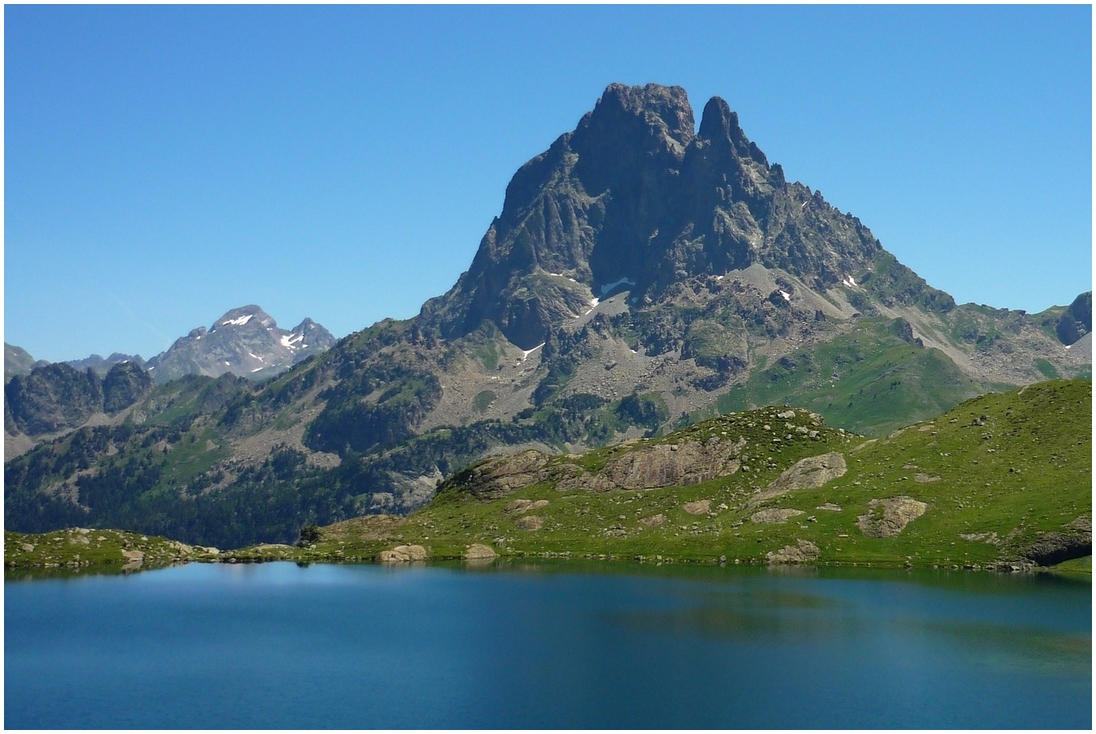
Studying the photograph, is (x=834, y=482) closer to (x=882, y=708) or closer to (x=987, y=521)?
(x=987, y=521)

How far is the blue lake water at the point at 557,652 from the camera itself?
75.9m

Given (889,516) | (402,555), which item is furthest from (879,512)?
(402,555)

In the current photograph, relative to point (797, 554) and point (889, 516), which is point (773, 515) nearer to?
point (797, 554)

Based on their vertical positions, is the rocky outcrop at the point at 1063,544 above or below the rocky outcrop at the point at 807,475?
below

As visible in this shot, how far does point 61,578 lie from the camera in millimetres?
149750

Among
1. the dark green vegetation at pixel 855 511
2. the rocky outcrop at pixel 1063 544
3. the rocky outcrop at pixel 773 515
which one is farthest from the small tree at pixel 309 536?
the rocky outcrop at pixel 1063 544

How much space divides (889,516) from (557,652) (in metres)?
84.0

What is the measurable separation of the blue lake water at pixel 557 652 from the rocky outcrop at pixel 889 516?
676 inches

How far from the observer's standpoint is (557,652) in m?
98.1

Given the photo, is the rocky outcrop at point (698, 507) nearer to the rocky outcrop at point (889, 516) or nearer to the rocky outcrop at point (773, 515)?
the rocky outcrop at point (773, 515)

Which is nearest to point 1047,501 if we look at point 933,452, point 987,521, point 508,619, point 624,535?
point 987,521

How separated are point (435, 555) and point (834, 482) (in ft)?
215

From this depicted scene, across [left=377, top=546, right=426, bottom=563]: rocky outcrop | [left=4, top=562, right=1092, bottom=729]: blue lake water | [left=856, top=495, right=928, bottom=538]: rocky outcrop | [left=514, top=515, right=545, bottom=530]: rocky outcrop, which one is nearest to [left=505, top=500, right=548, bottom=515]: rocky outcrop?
[left=514, top=515, right=545, bottom=530]: rocky outcrop

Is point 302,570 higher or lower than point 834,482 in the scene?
lower
